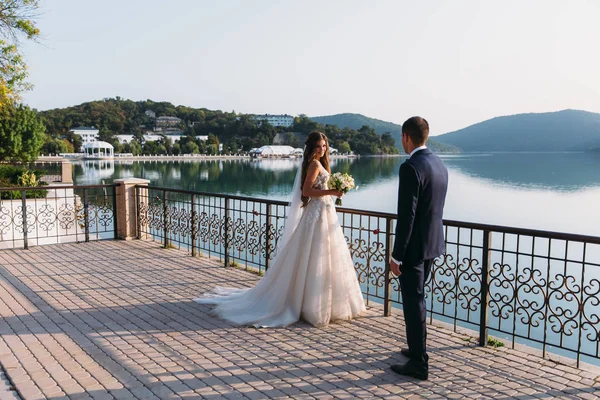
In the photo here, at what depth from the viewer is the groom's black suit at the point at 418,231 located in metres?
3.56

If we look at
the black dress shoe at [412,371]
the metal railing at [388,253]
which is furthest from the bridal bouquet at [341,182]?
the black dress shoe at [412,371]

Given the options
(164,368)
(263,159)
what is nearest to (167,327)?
(164,368)

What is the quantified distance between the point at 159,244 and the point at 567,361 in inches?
293

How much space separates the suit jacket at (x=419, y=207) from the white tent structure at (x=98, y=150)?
116806mm

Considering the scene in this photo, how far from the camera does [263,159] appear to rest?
131m

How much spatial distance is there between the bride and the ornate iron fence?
4968 mm

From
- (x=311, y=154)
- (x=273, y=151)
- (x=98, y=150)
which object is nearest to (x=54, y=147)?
(x=98, y=150)

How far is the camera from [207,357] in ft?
14.1

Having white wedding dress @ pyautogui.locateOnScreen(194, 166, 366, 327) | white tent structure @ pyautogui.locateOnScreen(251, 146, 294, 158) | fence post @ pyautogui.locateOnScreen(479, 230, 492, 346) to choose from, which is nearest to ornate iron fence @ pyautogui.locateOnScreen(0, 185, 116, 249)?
white wedding dress @ pyautogui.locateOnScreen(194, 166, 366, 327)

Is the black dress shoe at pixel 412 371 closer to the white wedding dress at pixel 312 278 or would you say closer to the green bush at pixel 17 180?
the white wedding dress at pixel 312 278

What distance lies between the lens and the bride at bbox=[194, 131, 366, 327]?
5113 millimetres

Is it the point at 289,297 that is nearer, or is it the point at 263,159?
Result: the point at 289,297

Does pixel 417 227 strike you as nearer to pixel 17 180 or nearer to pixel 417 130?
pixel 417 130

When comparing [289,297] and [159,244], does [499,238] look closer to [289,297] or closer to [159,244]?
[159,244]
